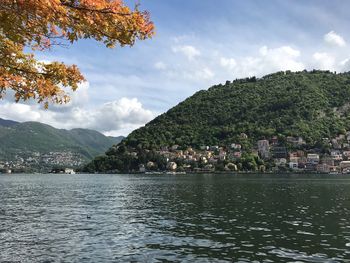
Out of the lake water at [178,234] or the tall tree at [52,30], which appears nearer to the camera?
the tall tree at [52,30]

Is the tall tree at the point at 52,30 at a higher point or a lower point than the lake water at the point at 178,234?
higher

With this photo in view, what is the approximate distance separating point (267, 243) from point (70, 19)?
75.8 ft

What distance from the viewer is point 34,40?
16.4m

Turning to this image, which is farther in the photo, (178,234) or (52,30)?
(178,234)

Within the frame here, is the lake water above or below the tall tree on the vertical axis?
below

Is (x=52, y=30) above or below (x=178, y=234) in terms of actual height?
above

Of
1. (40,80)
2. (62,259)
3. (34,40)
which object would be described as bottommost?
(62,259)

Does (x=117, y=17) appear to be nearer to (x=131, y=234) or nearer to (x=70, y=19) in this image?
(x=70, y=19)

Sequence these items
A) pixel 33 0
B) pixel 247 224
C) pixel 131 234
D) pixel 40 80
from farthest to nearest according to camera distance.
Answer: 1. pixel 247 224
2. pixel 131 234
3. pixel 40 80
4. pixel 33 0

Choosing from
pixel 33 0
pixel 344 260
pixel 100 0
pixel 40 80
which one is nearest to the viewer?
Answer: pixel 33 0

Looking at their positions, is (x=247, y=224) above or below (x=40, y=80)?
below

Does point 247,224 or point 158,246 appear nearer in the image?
point 158,246

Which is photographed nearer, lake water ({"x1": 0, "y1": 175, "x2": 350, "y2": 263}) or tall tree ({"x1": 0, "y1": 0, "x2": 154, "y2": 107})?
tall tree ({"x1": 0, "y1": 0, "x2": 154, "y2": 107})

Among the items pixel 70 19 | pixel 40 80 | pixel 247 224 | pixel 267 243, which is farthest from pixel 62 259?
pixel 247 224
